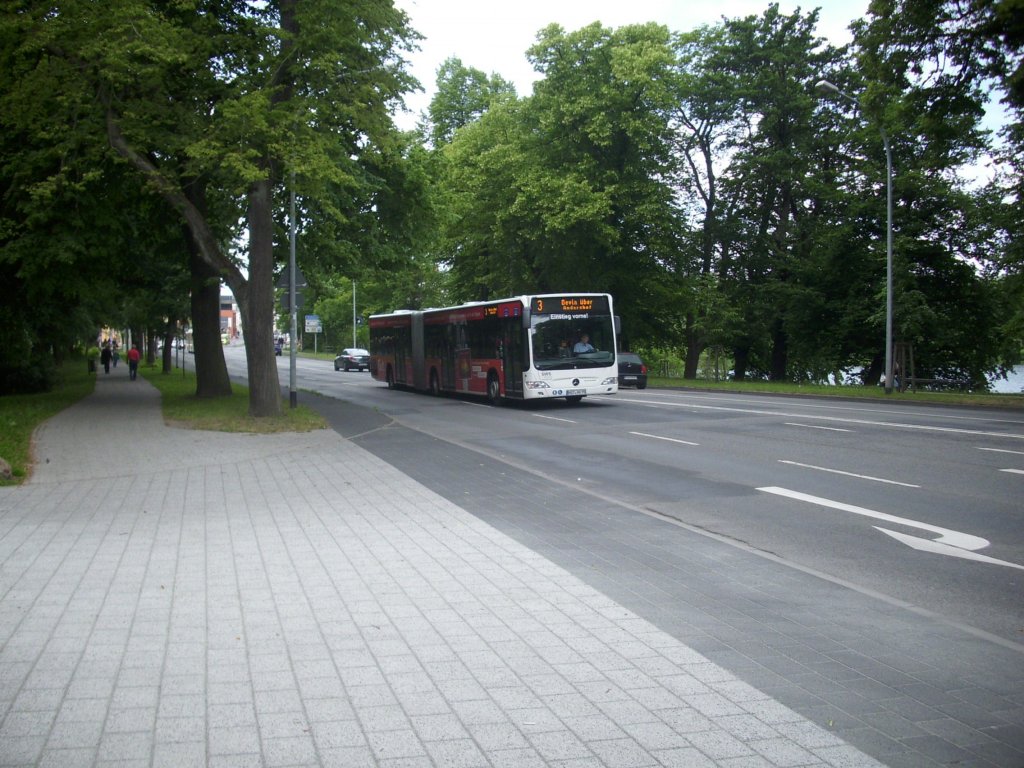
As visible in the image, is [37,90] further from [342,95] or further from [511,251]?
[511,251]

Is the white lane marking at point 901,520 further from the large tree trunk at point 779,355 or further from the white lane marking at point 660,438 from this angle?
the large tree trunk at point 779,355

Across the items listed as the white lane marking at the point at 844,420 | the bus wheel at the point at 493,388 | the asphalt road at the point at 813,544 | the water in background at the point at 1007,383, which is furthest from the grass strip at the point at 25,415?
the water in background at the point at 1007,383

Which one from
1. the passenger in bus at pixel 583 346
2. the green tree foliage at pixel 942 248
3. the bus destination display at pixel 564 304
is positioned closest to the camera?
the bus destination display at pixel 564 304

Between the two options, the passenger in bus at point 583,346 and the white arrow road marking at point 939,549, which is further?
the passenger in bus at point 583,346

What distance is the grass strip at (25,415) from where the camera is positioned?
508 inches

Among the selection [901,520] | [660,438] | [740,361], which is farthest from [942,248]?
[901,520]

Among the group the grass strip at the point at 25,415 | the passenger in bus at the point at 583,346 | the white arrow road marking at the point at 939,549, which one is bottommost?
the white arrow road marking at the point at 939,549

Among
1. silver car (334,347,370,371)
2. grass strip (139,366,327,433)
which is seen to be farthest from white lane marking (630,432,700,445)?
silver car (334,347,370,371)

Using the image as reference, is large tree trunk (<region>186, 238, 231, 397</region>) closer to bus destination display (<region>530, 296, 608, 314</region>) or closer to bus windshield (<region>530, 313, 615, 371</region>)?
bus destination display (<region>530, 296, 608, 314</region>)

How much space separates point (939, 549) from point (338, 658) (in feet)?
17.8

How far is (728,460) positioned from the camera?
13.5 m

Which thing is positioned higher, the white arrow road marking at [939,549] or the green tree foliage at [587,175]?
the green tree foliage at [587,175]

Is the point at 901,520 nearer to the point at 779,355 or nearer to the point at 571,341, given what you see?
the point at 571,341

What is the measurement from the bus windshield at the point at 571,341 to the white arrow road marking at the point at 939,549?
1595cm
